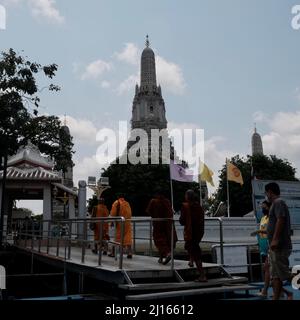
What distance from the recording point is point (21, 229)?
17.0 metres

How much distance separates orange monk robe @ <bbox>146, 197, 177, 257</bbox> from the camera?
830 centimetres

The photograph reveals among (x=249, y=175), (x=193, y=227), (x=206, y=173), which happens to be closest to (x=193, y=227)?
(x=193, y=227)

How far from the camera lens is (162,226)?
8.34 meters

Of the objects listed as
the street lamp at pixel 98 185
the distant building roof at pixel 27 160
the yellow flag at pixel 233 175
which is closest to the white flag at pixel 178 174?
the yellow flag at pixel 233 175

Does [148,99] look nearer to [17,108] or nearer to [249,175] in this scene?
[249,175]

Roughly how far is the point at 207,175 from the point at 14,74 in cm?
1590

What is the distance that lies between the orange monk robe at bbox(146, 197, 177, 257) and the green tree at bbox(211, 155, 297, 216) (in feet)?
146

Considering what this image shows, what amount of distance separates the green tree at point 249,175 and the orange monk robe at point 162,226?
44.4 m

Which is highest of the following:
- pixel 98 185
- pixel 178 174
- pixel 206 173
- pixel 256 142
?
pixel 256 142

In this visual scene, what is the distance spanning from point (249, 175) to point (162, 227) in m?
45.0

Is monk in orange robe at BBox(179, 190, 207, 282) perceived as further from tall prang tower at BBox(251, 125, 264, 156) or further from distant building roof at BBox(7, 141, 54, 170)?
tall prang tower at BBox(251, 125, 264, 156)

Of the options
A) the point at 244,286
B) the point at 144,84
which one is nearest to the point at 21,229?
the point at 244,286

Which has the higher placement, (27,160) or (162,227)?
(27,160)
